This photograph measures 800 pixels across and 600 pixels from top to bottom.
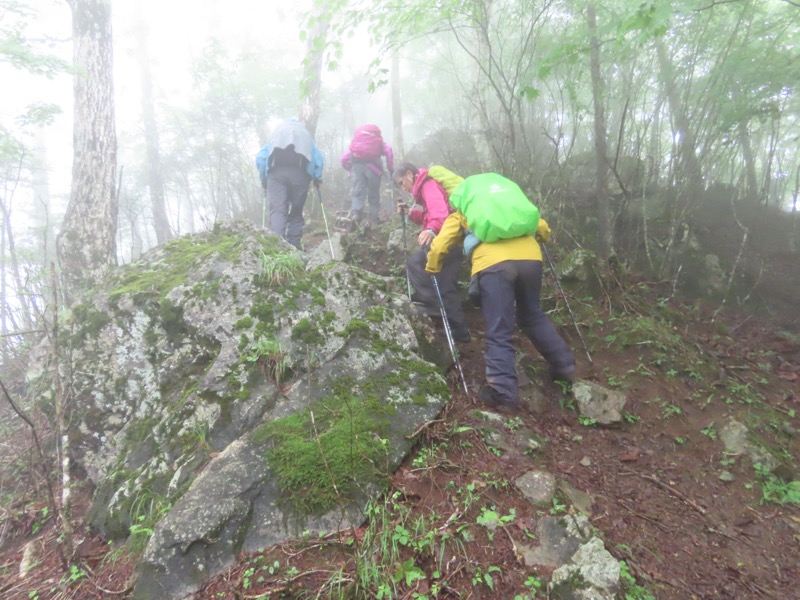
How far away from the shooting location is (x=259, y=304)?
3.60 metres

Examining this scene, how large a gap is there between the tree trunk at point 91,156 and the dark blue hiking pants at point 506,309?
621 cm

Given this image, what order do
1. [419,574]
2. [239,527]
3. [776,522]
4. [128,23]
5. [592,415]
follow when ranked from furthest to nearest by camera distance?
[128,23], [592,415], [776,522], [239,527], [419,574]

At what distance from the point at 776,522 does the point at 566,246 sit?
4.05 m

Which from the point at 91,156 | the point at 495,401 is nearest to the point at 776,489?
the point at 495,401

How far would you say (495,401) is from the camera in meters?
3.57

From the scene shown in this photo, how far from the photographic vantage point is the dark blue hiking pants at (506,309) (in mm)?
3527

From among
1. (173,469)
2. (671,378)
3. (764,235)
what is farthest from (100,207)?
(764,235)

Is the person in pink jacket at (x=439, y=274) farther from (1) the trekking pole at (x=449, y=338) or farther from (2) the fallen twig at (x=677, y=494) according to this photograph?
(2) the fallen twig at (x=677, y=494)

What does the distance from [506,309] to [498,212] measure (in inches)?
34.4

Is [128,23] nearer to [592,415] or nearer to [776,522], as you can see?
[592,415]

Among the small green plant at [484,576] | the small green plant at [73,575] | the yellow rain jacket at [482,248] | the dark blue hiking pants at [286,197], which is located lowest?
the small green plant at [484,576]

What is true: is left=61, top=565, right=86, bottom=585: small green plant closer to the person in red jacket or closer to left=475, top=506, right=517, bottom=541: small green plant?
left=475, top=506, right=517, bottom=541: small green plant

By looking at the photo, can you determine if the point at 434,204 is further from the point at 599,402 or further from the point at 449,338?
the point at 599,402

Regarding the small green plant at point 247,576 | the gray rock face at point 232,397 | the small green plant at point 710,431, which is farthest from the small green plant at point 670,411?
the small green plant at point 247,576
